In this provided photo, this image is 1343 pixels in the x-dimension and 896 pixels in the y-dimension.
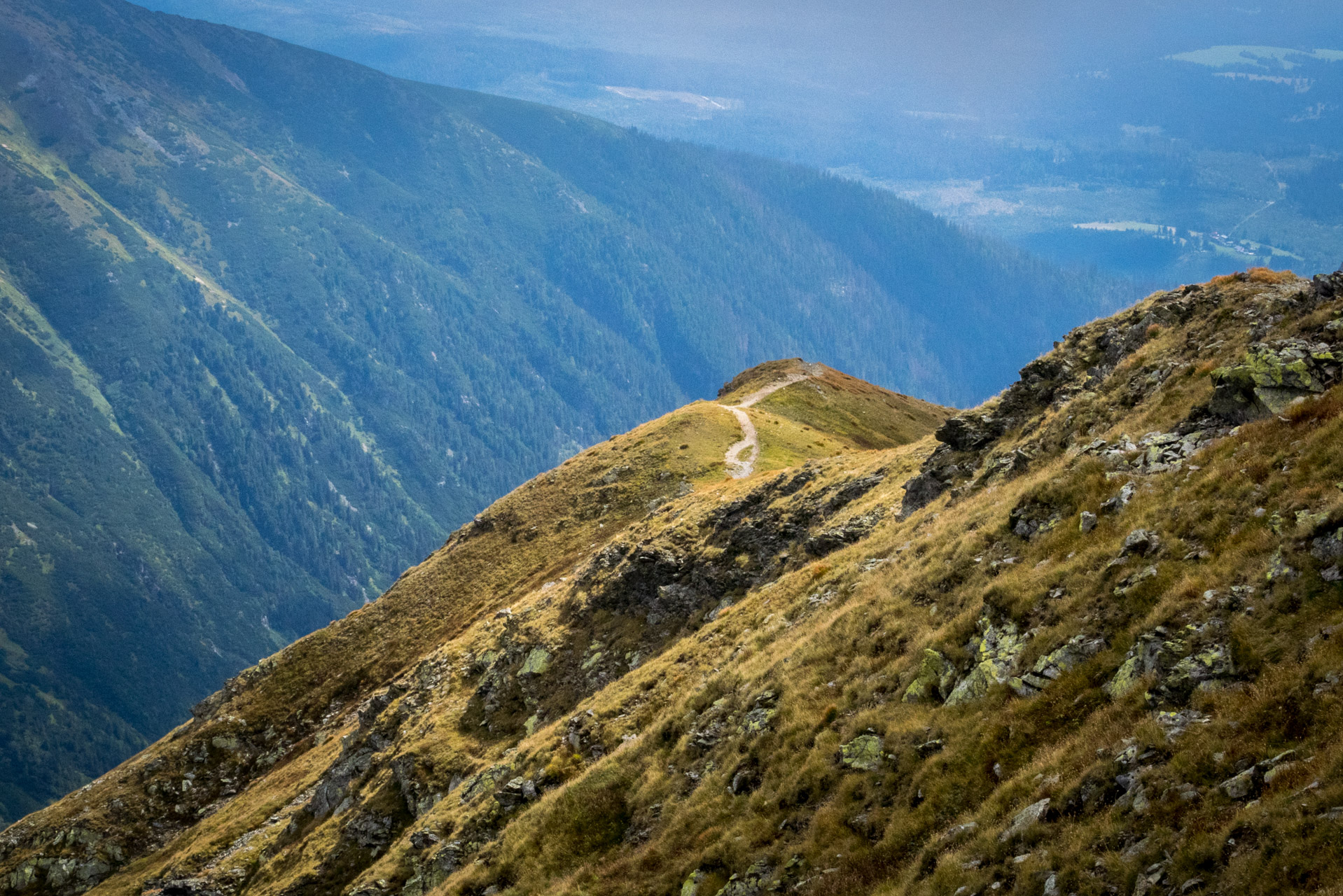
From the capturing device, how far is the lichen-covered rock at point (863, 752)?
887 inches

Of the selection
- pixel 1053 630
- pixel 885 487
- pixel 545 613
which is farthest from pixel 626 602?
pixel 1053 630

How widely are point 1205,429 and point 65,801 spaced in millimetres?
105147

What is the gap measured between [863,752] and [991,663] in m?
Result: 4.25

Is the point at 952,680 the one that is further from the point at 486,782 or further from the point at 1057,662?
the point at 486,782

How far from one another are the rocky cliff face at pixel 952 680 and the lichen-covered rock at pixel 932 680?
0.24 feet

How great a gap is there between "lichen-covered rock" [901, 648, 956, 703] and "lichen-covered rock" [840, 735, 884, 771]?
159cm

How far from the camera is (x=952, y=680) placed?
23234 millimetres

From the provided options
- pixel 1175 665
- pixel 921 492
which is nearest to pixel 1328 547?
pixel 1175 665

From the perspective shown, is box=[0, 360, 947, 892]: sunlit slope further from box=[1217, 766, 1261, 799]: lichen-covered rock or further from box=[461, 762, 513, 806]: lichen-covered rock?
box=[1217, 766, 1261, 799]: lichen-covered rock

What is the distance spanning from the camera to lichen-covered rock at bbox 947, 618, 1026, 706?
22.0 meters

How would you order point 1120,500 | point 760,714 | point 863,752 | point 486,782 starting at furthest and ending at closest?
point 486,782 < point 760,714 < point 1120,500 < point 863,752

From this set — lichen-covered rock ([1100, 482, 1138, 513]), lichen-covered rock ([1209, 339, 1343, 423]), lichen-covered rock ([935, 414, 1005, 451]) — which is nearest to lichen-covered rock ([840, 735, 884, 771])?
lichen-covered rock ([1100, 482, 1138, 513])

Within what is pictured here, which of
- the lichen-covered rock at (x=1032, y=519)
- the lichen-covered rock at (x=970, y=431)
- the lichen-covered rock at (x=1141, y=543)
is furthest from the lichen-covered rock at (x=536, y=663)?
the lichen-covered rock at (x=1141, y=543)

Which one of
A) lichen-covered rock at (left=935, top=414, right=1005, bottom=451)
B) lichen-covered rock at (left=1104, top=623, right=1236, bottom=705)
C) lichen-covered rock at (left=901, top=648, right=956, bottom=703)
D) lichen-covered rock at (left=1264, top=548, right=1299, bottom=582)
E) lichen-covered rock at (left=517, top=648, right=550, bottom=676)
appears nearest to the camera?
lichen-covered rock at (left=1104, top=623, right=1236, bottom=705)
